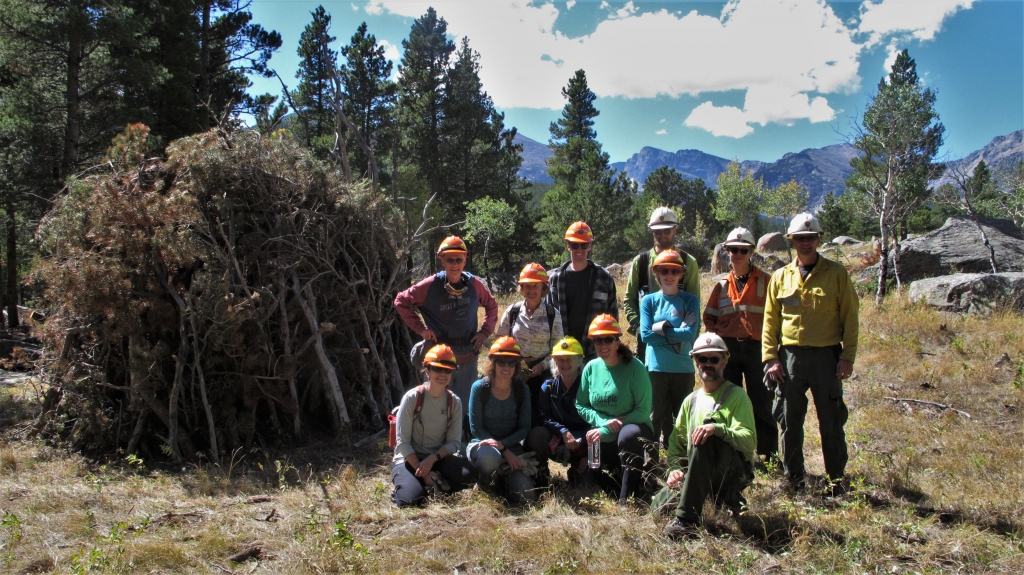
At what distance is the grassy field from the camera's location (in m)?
3.15

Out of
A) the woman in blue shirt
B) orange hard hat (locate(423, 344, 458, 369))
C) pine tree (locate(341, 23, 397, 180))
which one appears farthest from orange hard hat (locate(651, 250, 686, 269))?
pine tree (locate(341, 23, 397, 180))

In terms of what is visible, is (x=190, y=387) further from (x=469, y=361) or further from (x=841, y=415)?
(x=841, y=415)

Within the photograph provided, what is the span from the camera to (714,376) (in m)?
3.40

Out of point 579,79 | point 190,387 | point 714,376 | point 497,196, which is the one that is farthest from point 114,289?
point 579,79

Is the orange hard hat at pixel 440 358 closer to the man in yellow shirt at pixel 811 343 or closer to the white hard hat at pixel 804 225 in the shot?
the man in yellow shirt at pixel 811 343

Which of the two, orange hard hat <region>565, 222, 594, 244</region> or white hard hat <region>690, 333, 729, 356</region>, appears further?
orange hard hat <region>565, 222, 594, 244</region>

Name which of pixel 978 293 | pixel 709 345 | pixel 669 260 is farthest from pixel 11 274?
pixel 978 293

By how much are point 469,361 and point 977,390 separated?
519 centimetres

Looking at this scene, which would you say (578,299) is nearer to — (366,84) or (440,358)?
(440,358)

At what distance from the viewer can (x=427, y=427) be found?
4.20 m

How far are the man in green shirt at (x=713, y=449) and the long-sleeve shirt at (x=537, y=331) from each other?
4.26ft

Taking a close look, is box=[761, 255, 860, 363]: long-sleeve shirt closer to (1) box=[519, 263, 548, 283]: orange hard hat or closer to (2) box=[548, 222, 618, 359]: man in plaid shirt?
(2) box=[548, 222, 618, 359]: man in plaid shirt

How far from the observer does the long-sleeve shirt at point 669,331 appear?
13.5ft

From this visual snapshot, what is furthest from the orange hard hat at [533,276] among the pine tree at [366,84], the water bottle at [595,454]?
the pine tree at [366,84]
